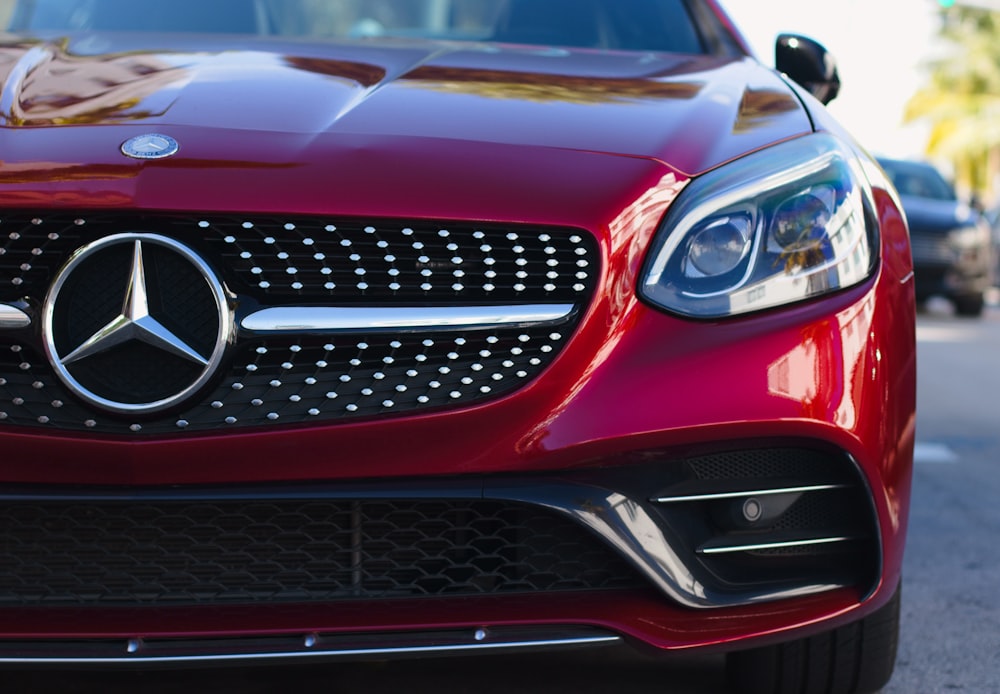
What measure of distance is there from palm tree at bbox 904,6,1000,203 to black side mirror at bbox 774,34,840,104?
46624 mm

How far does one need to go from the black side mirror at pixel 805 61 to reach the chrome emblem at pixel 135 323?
5.94ft

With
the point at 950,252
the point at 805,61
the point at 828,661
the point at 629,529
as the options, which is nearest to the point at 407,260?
the point at 629,529

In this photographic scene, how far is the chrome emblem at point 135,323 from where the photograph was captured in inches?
77.1

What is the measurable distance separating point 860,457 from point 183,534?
954 millimetres

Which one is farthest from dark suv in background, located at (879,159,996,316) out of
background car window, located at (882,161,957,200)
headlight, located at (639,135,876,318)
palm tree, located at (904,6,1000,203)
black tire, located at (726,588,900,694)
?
palm tree, located at (904,6,1000,203)

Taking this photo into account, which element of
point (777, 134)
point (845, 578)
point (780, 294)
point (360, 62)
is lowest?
point (845, 578)

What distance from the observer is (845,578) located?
2141mm

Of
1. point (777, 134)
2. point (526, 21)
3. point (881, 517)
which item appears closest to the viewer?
point (881, 517)

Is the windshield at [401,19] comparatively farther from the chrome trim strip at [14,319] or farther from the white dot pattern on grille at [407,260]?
the chrome trim strip at [14,319]

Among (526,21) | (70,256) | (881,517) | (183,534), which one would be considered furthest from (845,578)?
(526,21)

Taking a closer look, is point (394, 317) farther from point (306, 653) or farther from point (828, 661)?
point (828, 661)

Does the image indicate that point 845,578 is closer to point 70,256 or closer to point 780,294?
point 780,294

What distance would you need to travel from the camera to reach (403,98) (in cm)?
238

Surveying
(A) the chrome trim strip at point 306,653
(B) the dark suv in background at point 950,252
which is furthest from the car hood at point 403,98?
(B) the dark suv in background at point 950,252
